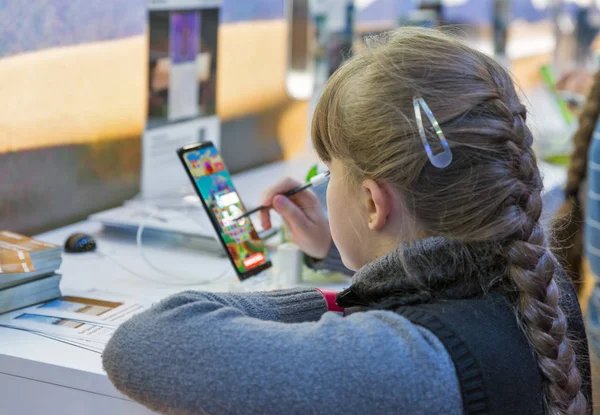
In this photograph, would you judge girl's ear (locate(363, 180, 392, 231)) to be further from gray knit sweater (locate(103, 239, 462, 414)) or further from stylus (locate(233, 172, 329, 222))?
stylus (locate(233, 172, 329, 222))

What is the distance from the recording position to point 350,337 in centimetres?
70

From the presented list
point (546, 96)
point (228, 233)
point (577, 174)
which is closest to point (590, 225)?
point (577, 174)

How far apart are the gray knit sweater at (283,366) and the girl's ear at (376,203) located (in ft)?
0.39

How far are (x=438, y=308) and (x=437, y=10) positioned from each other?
243 cm

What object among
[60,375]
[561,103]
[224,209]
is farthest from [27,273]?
[561,103]

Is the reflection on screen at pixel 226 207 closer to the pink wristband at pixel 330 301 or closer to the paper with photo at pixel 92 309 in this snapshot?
the paper with photo at pixel 92 309

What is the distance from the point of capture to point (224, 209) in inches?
50.4

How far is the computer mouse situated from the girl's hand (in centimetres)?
34

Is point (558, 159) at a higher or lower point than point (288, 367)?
lower

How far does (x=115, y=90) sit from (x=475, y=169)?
1.09 meters

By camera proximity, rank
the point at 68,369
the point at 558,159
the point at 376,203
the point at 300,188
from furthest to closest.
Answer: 1. the point at 558,159
2. the point at 300,188
3. the point at 68,369
4. the point at 376,203

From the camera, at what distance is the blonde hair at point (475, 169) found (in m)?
0.76

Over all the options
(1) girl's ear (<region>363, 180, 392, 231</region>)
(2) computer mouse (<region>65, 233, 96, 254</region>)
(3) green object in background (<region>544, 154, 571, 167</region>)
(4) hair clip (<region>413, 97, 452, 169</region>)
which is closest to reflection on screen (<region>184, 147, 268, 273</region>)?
(2) computer mouse (<region>65, 233, 96, 254</region>)

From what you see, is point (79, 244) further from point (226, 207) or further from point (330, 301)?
point (330, 301)
